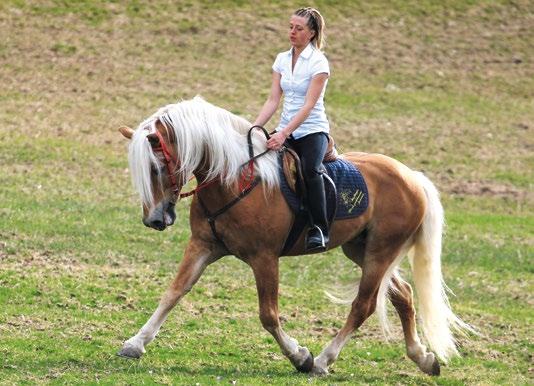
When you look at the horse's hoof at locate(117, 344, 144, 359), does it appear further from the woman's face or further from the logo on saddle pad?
the woman's face

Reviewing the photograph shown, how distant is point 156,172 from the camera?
8.60 metres

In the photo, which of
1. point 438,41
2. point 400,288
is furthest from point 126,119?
point 400,288

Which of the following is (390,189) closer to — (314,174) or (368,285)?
(368,285)

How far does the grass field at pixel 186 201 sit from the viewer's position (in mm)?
10148

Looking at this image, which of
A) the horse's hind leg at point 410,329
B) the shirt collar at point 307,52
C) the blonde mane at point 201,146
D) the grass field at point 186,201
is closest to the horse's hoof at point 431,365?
the horse's hind leg at point 410,329

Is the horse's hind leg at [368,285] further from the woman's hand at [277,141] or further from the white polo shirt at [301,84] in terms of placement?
the woman's hand at [277,141]

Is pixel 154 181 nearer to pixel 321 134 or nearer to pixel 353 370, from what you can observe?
pixel 321 134

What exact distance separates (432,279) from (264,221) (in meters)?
2.13

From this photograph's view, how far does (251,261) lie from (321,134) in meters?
1.25

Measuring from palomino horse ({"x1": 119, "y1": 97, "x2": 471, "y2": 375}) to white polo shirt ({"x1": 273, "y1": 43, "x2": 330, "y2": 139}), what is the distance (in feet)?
Result: 1.33

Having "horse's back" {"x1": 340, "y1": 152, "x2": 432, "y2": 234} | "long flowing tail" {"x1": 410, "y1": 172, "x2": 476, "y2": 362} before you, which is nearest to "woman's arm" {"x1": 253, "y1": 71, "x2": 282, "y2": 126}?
"horse's back" {"x1": 340, "y1": 152, "x2": 432, "y2": 234}

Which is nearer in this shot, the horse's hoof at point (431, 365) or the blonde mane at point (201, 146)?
the blonde mane at point (201, 146)

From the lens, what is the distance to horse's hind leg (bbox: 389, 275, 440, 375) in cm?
997

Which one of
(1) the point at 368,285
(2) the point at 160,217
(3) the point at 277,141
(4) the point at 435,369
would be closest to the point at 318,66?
(3) the point at 277,141
